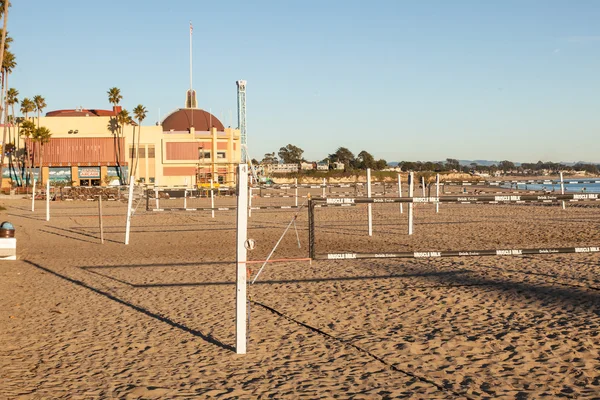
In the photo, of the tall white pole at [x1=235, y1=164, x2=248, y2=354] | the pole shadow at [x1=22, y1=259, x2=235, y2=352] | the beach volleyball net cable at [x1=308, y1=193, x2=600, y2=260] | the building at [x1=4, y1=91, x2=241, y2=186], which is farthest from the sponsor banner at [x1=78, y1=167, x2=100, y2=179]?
the tall white pole at [x1=235, y1=164, x2=248, y2=354]

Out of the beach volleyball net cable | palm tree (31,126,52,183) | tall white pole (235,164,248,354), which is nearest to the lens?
tall white pole (235,164,248,354)

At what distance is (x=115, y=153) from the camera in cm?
7112

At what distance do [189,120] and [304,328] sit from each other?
7931cm

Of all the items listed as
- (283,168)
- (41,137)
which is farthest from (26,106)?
(283,168)

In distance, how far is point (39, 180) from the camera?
68938 mm

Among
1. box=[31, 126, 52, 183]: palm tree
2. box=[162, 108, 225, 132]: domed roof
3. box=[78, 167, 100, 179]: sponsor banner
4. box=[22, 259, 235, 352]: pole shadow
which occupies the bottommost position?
box=[22, 259, 235, 352]: pole shadow

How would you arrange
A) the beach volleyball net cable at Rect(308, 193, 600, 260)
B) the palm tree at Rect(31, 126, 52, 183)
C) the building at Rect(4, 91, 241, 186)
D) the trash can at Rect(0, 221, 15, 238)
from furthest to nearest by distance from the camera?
the building at Rect(4, 91, 241, 186) → the palm tree at Rect(31, 126, 52, 183) → the trash can at Rect(0, 221, 15, 238) → the beach volleyball net cable at Rect(308, 193, 600, 260)

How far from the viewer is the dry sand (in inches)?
222

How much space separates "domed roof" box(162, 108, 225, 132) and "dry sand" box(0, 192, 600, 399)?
229 ft

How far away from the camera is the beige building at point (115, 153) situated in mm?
70375

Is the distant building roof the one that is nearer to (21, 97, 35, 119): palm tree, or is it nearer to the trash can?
(21, 97, 35, 119): palm tree

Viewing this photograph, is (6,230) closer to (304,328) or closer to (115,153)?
(304,328)

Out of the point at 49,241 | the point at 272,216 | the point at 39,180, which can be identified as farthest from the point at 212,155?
the point at 49,241

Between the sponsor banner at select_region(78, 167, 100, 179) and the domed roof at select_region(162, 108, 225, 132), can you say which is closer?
the sponsor banner at select_region(78, 167, 100, 179)
